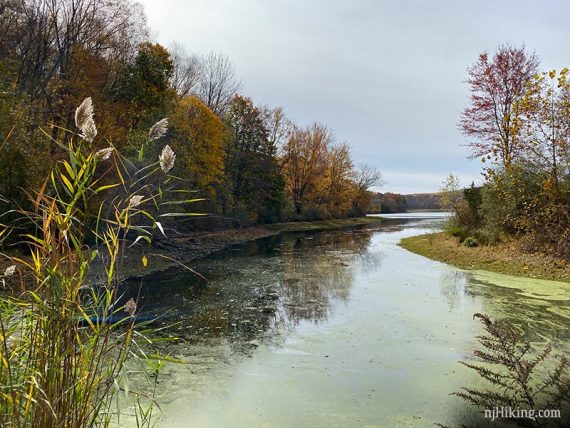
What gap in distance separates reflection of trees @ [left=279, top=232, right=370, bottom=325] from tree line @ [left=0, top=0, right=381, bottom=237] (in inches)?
102

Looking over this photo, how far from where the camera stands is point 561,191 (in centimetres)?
1149

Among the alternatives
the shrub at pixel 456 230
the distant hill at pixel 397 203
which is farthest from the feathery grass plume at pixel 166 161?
the distant hill at pixel 397 203

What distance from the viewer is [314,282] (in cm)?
1066

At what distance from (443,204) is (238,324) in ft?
49.8

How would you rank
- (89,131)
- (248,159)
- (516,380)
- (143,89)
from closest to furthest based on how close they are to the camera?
1. (89,131)
2. (516,380)
3. (143,89)
4. (248,159)

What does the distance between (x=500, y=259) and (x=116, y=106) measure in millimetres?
17241

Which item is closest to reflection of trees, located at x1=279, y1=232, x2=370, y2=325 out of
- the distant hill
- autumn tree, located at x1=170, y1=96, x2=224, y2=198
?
autumn tree, located at x1=170, y1=96, x2=224, y2=198

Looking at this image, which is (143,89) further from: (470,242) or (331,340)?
(331,340)

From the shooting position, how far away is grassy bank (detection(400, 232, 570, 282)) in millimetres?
10445

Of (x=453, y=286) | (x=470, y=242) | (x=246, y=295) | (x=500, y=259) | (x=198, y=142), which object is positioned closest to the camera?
(x=246, y=295)

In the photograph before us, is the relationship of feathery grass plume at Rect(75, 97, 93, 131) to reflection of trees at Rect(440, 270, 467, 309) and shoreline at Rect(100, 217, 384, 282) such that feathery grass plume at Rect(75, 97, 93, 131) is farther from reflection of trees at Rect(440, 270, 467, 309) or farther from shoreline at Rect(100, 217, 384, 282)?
reflection of trees at Rect(440, 270, 467, 309)

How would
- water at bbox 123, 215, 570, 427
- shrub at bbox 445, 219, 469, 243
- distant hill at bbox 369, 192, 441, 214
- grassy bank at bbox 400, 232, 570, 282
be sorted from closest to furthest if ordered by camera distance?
1. water at bbox 123, 215, 570, 427
2. grassy bank at bbox 400, 232, 570, 282
3. shrub at bbox 445, 219, 469, 243
4. distant hill at bbox 369, 192, 441, 214

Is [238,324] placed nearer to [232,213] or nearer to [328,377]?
[328,377]

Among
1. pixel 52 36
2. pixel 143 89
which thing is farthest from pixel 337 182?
pixel 52 36
